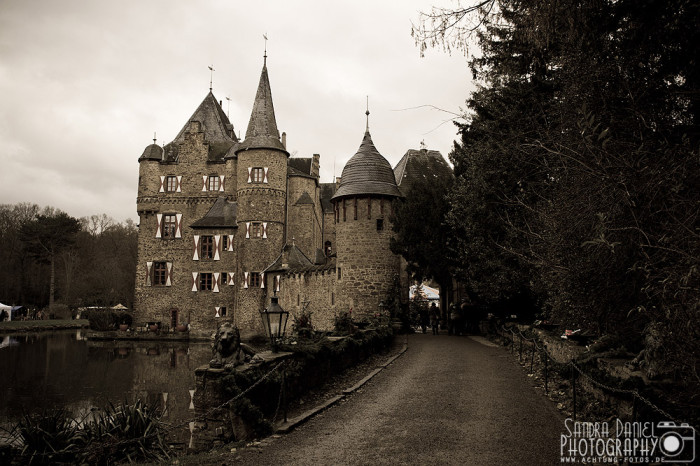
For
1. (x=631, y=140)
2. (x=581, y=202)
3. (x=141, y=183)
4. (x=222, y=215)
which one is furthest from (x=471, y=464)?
(x=141, y=183)

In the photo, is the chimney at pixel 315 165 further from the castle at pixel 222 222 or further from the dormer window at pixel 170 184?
the dormer window at pixel 170 184

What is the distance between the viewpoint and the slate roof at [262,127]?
3542 cm

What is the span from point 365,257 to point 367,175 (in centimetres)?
369

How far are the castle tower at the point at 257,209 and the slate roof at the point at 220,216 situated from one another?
1.27 meters

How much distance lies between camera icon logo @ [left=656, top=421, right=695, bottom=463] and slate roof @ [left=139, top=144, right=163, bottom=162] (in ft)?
126

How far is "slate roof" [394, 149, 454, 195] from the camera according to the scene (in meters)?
31.8

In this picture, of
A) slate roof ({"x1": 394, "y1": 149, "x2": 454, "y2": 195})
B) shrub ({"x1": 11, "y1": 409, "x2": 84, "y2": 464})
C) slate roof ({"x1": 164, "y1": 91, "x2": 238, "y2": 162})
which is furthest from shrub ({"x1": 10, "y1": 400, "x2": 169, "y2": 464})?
slate roof ({"x1": 164, "y1": 91, "x2": 238, "y2": 162})

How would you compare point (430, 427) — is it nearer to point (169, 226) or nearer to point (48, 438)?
point (48, 438)

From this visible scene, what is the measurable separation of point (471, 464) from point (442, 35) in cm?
418

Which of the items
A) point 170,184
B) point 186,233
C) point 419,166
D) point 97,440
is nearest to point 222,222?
point 186,233

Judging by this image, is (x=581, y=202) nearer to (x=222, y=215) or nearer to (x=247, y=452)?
(x=247, y=452)

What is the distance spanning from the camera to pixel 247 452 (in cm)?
608

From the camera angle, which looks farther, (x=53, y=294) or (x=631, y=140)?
(x=53, y=294)

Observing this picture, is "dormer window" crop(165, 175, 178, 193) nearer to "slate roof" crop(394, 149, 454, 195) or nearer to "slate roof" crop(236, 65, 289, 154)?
"slate roof" crop(236, 65, 289, 154)
